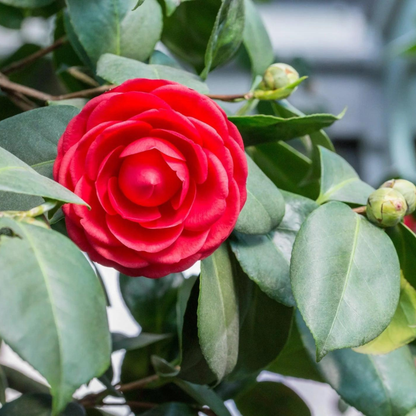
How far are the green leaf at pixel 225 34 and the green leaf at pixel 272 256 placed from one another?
129mm

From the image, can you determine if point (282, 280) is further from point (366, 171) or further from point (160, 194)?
point (366, 171)

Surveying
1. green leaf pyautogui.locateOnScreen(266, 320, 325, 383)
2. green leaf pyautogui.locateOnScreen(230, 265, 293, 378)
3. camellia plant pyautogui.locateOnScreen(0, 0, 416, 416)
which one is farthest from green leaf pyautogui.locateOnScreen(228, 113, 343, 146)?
green leaf pyautogui.locateOnScreen(266, 320, 325, 383)

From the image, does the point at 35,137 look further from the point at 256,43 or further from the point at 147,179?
the point at 256,43

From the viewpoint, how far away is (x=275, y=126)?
1.19 feet

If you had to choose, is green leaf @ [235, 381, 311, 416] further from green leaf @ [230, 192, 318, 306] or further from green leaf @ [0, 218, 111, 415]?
green leaf @ [0, 218, 111, 415]

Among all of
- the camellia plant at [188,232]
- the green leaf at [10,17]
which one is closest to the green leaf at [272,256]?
the camellia plant at [188,232]

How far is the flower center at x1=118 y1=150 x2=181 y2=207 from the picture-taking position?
288mm

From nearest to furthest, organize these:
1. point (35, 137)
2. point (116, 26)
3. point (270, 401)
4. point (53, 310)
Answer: point (53, 310) < point (35, 137) < point (116, 26) < point (270, 401)

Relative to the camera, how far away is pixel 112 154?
0.29 meters

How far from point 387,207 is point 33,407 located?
30 cm

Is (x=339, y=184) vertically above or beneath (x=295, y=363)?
above

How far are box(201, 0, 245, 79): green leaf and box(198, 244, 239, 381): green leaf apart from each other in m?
0.14

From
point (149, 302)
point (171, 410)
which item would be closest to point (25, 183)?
point (171, 410)

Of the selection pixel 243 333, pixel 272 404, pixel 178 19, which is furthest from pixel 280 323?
pixel 178 19
